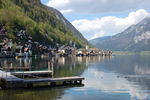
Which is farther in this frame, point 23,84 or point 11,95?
point 23,84

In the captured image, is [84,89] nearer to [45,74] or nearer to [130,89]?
[130,89]

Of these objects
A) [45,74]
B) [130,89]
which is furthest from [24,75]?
[130,89]

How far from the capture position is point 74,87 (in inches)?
2569

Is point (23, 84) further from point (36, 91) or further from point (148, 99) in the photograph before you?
point (148, 99)

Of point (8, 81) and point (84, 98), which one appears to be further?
point (8, 81)

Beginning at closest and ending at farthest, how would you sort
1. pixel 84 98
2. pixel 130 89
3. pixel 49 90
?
pixel 84 98 < pixel 49 90 < pixel 130 89

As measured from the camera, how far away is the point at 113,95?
56.4 meters

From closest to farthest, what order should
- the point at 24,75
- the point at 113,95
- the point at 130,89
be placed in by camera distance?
the point at 113,95, the point at 130,89, the point at 24,75

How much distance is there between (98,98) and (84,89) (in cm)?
947

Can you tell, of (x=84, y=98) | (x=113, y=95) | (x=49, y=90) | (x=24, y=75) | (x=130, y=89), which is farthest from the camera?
(x=24, y=75)

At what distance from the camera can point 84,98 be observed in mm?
52781

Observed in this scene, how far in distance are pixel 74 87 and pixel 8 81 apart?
40.6 ft

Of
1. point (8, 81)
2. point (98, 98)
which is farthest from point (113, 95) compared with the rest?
point (8, 81)

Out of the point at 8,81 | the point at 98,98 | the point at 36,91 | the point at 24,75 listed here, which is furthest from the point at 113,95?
the point at 24,75
